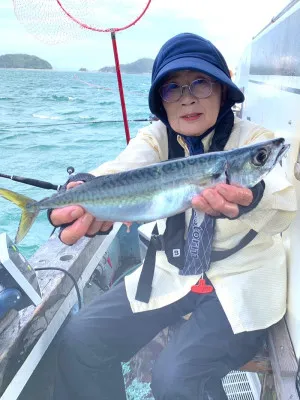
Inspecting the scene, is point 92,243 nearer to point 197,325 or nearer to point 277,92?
point 197,325

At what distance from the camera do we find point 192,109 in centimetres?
225

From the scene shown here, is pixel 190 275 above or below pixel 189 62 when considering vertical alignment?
below

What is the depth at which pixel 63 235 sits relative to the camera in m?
2.10

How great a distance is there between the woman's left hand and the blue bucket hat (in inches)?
29.0

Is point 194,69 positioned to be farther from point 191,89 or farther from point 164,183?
point 164,183

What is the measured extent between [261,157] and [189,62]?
740mm

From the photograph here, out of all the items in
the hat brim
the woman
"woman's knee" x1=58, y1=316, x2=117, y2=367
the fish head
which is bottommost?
"woman's knee" x1=58, y1=316, x2=117, y2=367

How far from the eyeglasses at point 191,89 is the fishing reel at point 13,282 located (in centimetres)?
132

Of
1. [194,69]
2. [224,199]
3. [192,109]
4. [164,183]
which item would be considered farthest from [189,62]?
[224,199]

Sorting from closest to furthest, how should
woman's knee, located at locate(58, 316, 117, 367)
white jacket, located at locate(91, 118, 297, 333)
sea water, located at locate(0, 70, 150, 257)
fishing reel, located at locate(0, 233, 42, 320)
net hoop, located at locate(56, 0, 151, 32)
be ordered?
white jacket, located at locate(91, 118, 297, 333)
fishing reel, located at locate(0, 233, 42, 320)
woman's knee, located at locate(58, 316, 117, 367)
net hoop, located at locate(56, 0, 151, 32)
sea water, located at locate(0, 70, 150, 257)

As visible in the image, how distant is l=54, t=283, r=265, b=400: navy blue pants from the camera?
2135 millimetres

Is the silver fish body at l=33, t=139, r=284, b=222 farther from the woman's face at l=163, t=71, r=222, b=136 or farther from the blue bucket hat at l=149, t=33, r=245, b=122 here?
the blue bucket hat at l=149, t=33, r=245, b=122

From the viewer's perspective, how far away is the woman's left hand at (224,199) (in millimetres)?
1781

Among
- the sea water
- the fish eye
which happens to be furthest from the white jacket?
the sea water
